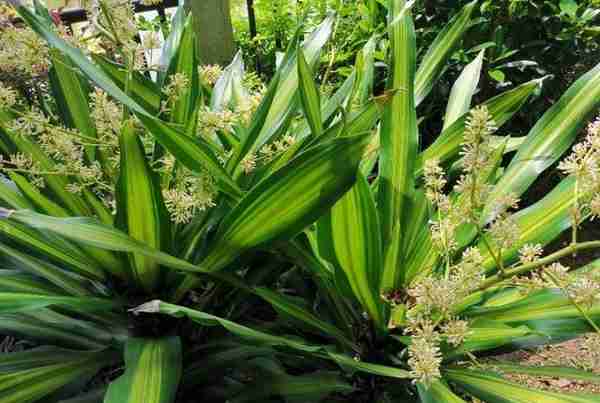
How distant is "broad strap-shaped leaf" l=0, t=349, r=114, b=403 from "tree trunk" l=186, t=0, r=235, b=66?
1.73 meters

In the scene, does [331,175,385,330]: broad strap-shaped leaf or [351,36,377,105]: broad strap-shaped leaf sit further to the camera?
[351,36,377,105]: broad strap-shaped leaf

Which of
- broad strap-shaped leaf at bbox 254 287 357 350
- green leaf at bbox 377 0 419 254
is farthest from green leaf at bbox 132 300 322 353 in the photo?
green leaf at bbox 377 0 419 254

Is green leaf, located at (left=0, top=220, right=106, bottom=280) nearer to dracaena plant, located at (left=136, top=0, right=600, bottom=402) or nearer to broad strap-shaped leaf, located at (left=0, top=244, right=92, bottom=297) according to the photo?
broad strap-shaped leaf, located at (left=0, top=244, right=92, bottom=297)

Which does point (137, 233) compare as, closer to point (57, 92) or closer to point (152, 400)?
point (152, 400)

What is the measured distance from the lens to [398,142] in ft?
3.43

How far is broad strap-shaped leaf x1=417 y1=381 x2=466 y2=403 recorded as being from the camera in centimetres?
83

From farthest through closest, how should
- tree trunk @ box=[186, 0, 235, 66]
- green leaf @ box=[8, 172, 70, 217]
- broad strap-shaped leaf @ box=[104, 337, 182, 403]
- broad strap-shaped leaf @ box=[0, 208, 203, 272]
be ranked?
tree trunk @ box=[186, 0, 235, 66] → green leaf @ box=[8, 172, 70, 217] → broad strap-shaped leaf @ box=[104, 337, 182, 403] → broad strap-shaped leaf @ box=[0, 208, 203, 272]

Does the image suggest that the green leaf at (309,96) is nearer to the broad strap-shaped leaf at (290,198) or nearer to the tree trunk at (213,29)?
the broad strap-shaped leaf at (290,198)

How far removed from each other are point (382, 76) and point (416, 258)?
152 cm

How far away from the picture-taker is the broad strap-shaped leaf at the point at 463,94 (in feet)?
4.30

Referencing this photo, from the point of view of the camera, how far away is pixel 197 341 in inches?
42.2

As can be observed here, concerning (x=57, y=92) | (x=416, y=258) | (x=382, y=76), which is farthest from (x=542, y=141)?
(x=382, y=76)

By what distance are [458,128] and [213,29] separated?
158 centimetres

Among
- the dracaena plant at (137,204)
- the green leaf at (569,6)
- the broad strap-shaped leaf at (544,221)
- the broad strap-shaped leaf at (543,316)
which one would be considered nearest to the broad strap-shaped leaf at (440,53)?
the dracaena plant at (137,204)
